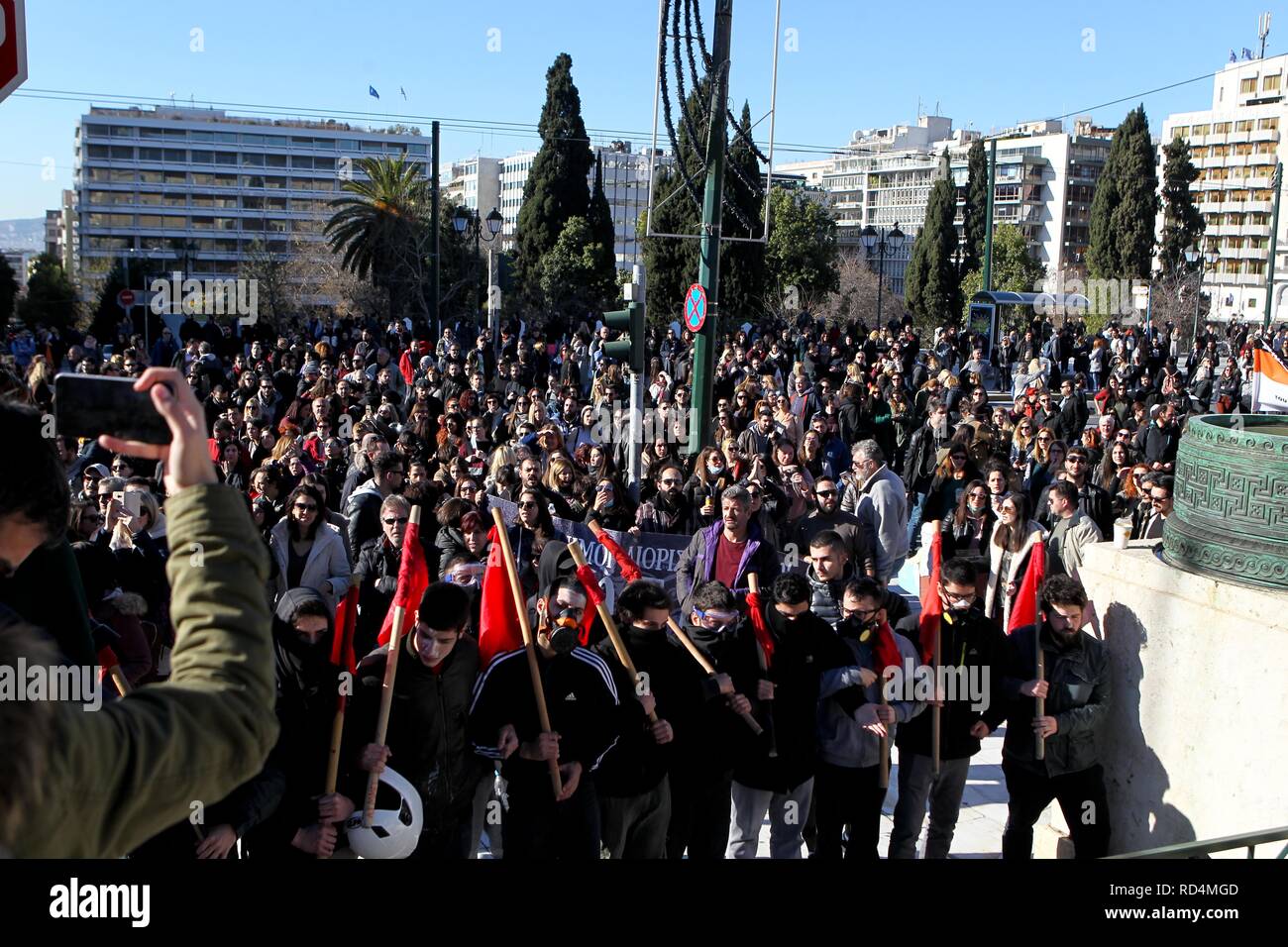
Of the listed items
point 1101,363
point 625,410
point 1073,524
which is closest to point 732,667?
point 1073,524

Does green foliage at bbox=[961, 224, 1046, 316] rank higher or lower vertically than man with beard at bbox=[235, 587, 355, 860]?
higher

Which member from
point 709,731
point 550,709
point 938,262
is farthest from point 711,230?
point 938,262

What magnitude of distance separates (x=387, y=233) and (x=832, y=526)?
3862cm

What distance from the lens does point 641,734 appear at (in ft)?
16.5

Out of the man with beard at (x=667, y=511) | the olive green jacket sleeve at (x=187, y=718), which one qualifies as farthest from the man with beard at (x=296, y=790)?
the man with beard at (x=667, y=511)

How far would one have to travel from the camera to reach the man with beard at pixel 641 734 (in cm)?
501

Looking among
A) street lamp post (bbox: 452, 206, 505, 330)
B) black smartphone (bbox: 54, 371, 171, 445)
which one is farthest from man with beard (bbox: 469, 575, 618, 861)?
street lamp post (bbox: 452, 206, 505, 330)

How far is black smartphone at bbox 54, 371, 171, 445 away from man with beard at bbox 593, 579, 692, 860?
3.52 meters

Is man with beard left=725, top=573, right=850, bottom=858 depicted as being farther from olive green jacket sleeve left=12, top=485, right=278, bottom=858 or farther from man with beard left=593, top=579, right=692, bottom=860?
olive green jacket sleeve left=12, top=485, right=278, bottom=858

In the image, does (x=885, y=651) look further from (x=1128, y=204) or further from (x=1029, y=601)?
(x=1128, y=204)

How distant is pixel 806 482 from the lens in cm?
933

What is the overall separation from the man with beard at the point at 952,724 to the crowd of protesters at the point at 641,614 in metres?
0.01

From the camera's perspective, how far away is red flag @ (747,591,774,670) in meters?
5.45

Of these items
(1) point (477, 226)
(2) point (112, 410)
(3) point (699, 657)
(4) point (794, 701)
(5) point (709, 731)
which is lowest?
(5) point (709, 731)
